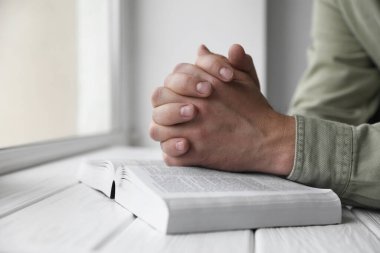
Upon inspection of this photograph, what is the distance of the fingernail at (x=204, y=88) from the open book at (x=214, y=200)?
11 centimetres

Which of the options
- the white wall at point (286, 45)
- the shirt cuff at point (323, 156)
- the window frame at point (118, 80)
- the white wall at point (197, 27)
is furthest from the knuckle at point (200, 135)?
the white wall at point (286, 45)

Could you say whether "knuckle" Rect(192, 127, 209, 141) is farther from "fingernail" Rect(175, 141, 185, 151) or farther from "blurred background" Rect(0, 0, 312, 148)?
"blurred background" Rect(0, 0, 312, 148)

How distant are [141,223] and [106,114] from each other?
132 centimetres

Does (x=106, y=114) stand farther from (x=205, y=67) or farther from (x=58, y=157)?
(x=205, y=67)

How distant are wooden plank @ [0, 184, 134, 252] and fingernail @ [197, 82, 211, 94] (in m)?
0.19

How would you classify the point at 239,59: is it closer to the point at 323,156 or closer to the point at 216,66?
the point at 216,66

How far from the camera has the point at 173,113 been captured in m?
0.60

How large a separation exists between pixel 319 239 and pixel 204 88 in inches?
10.1

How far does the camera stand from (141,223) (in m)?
0.46

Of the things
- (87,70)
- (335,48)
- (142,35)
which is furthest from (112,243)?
(142,35)

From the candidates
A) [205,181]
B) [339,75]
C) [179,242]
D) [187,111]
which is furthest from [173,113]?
[339,75]

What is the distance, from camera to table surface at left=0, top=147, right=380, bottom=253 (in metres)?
0.39

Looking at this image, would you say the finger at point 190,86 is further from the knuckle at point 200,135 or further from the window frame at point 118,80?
the window frame at point 118,80

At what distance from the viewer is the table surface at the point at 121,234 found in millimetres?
388
